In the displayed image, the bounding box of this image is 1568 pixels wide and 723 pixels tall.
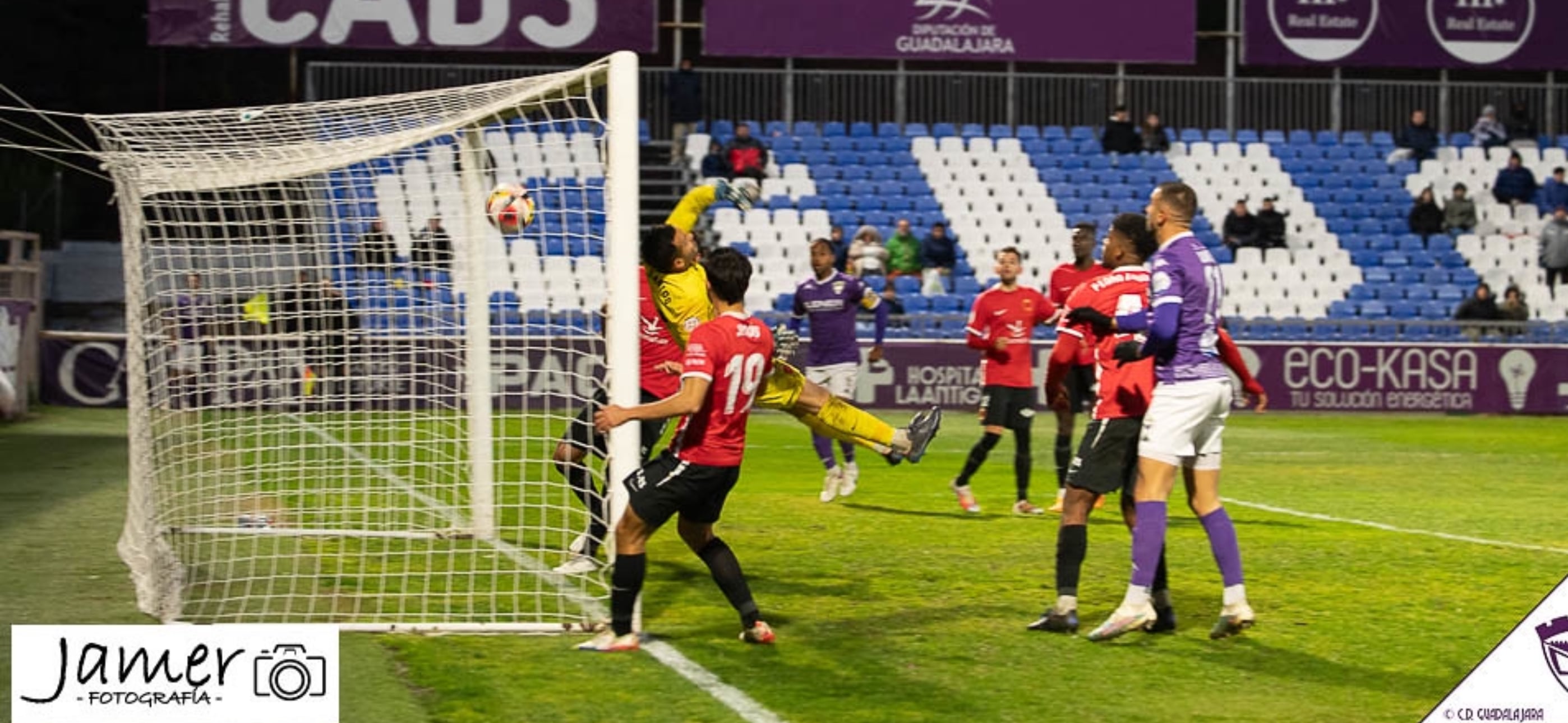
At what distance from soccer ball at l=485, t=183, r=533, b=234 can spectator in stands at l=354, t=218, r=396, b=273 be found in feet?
2.37

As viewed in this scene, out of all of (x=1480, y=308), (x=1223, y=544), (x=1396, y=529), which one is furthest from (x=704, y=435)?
(x=1480, y=308)

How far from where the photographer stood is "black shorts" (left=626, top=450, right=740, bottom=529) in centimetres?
800

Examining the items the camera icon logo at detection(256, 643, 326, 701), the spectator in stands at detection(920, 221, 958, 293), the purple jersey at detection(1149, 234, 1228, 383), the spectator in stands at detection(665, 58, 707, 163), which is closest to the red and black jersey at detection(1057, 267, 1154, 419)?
the purple jersey at detection(1149, 234, 1228, 383)

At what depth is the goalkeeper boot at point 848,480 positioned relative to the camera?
15062 millimetres

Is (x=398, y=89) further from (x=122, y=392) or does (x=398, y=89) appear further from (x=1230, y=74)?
(x=1230, y=74)

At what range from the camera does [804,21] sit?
1228 inches

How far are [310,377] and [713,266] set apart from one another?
4.22 meters

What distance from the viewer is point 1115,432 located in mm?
8773

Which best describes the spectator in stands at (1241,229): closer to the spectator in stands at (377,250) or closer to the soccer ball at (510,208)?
the spectator in stands at (377,250)

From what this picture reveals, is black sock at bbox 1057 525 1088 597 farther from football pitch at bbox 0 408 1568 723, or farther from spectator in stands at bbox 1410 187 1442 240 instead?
spectator in stands at bbox 1410 187 1442 240

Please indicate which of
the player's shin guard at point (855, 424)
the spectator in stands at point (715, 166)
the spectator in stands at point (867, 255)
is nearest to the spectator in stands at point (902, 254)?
the spectator in stands at point (867, 255)

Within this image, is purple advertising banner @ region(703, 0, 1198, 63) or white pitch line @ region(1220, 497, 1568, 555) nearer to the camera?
white pitch line @ region(1220, 497, 1568, 555)

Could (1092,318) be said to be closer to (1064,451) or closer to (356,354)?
(1064,451)

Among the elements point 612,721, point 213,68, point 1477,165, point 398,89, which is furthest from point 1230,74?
point 612,721
